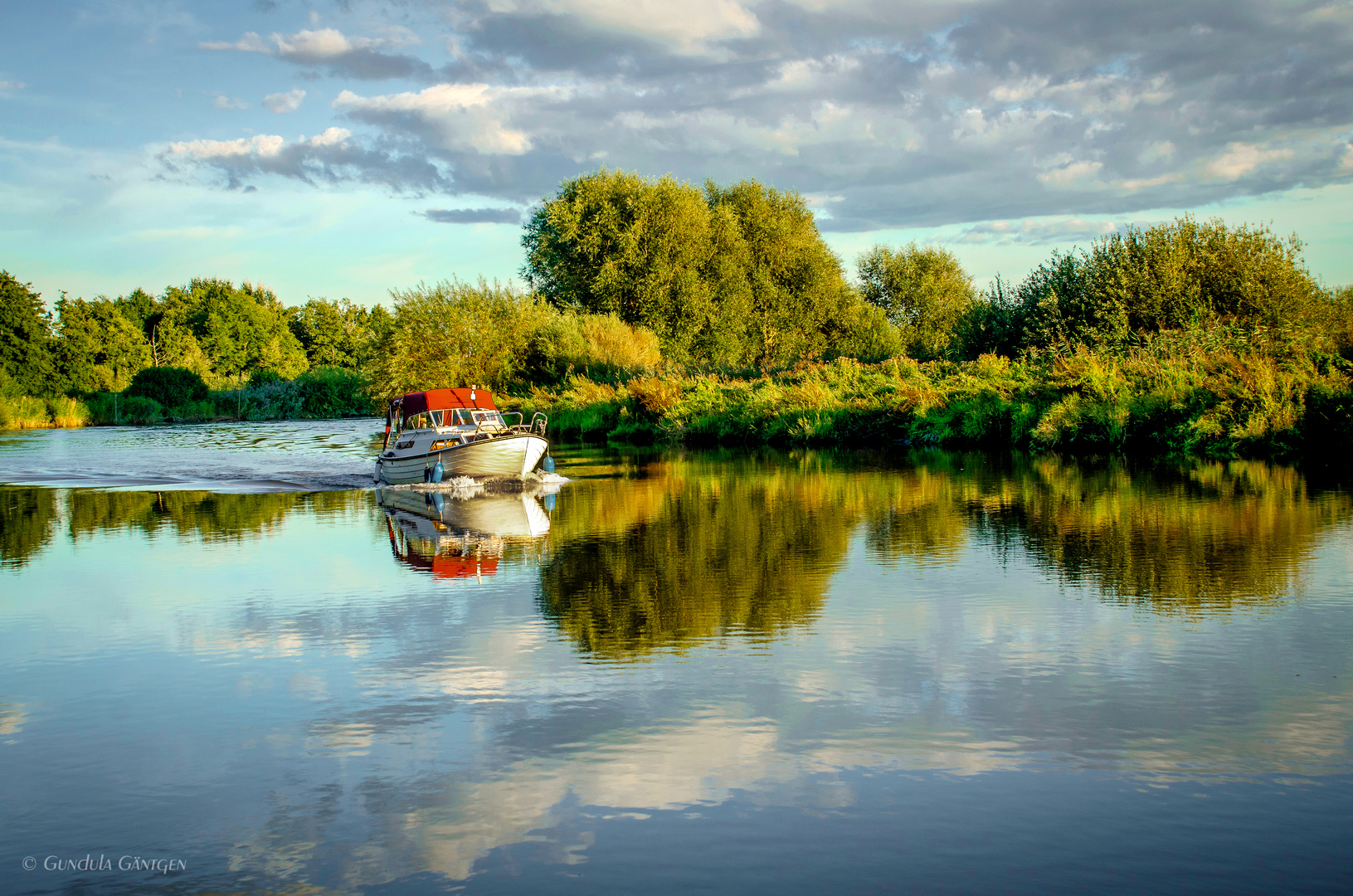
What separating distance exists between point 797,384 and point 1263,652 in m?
30.3

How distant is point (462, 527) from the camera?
1611 cm

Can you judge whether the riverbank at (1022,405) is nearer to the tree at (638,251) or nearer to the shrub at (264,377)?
the tree at (638,251)

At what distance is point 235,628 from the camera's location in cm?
853

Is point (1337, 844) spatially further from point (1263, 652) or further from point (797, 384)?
point (797, 384)

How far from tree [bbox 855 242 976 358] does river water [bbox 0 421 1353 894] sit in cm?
6474

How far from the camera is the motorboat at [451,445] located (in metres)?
23.4

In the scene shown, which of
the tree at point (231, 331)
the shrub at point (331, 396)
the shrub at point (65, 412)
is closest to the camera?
the shrub at point (65, 412)

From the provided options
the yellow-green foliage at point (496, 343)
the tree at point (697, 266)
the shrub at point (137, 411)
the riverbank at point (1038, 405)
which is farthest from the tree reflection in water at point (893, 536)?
the shrub at point (137, 411)

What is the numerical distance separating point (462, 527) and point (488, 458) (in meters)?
7.46

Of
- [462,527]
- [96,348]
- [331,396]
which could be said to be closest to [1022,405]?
[462,527]

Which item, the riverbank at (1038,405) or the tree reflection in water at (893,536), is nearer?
the tree reflection in water at (893,536)

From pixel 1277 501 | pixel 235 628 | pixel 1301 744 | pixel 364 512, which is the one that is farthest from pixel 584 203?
pixel 1301 744

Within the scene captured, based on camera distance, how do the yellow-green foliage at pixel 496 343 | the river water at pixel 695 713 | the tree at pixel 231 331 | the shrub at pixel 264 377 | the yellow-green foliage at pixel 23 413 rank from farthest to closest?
the tree at pixel 231 331
the shrub at pixel 264 377
the yellow-green foliage at pixel 23 413
the yellow-green foliage at pixel 496 343
the river water at pixel 695 713

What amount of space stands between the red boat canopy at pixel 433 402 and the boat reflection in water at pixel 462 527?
3783mm
